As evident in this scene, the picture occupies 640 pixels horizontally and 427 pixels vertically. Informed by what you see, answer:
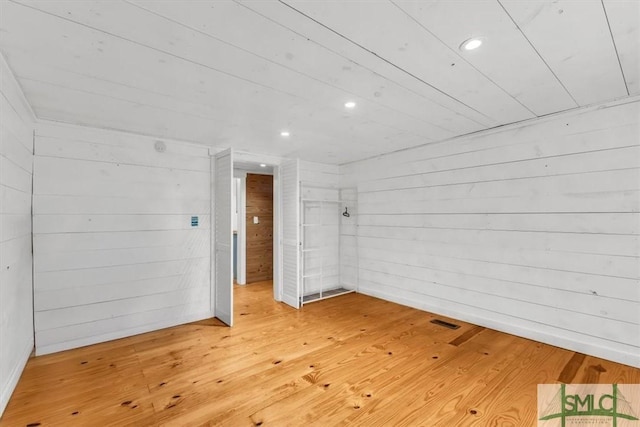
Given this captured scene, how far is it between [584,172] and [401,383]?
8.51 feet

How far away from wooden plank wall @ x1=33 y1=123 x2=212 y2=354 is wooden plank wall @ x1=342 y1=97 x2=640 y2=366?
2.92 metres

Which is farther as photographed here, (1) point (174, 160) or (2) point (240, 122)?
(1) point (174, 160)

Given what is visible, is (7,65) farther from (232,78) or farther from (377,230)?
(377,230)

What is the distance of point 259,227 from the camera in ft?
19.7

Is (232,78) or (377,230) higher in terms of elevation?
(232,78)

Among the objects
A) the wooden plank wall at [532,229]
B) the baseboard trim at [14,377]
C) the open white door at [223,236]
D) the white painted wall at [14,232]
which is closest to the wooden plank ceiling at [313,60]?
the white painted wall at [14,232]

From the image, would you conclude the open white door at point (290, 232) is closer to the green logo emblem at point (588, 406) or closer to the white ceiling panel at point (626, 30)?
the green logo emblem at point (588, 406)

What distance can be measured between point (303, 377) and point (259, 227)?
154 inches

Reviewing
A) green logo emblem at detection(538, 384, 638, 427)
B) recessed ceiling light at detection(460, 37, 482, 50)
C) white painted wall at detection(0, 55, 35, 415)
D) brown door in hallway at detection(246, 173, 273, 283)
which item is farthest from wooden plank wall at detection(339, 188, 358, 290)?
white painted wall at detection(0, 55, 35, 415)

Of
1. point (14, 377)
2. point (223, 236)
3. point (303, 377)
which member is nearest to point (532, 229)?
point (303, 377)

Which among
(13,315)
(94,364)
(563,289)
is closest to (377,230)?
(563,289)

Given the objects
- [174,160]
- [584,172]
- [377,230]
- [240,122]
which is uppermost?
[240,122]

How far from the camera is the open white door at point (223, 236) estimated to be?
3582 mm

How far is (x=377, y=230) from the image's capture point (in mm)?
4719
